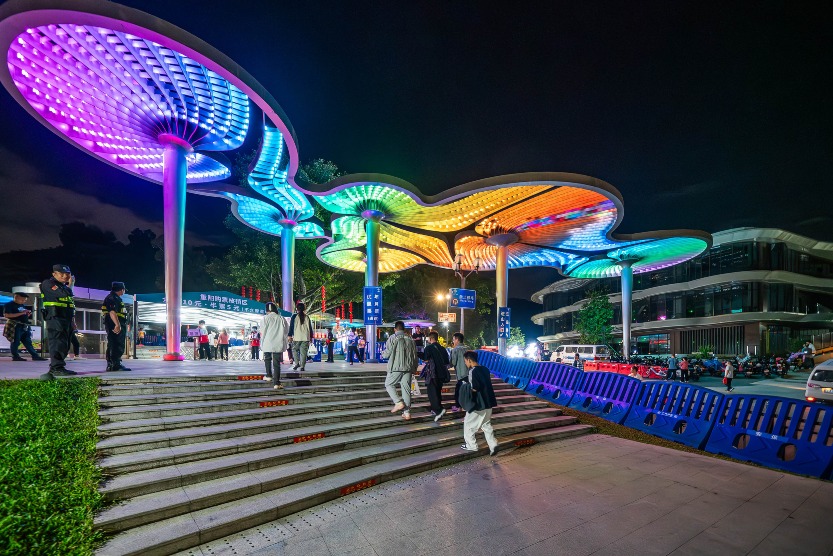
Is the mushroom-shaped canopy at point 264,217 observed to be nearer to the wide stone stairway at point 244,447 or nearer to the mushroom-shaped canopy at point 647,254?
the wide stone stairway at point 244,447

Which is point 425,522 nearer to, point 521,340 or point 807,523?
point 807,523

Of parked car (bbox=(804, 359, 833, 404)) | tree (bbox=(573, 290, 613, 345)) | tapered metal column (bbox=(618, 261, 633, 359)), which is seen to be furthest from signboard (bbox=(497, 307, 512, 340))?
tree (bbox=(573, 290, 613, 345))

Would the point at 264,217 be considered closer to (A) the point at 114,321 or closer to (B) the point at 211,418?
(A) the point at 114,321

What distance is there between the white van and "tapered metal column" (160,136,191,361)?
21.4m

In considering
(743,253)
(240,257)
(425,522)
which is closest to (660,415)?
(425,522)

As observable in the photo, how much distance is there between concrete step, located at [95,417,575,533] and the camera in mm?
3482

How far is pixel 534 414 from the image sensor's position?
28.6 feet

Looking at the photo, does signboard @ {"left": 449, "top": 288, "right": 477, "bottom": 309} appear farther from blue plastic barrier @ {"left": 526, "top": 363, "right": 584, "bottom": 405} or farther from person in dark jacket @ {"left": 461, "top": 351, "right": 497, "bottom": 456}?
person in dark jacket @ {"left": 461, "top": 351, "right": 497, "bottom": 456}

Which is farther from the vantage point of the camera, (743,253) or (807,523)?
(743,253)

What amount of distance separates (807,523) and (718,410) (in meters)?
3.58

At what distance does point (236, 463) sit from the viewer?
4.57 meters

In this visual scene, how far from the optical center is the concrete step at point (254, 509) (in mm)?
3248

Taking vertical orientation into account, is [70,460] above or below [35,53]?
below

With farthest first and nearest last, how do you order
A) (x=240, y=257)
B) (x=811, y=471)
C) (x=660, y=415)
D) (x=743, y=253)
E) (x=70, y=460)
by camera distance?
(x=743, y=253)
(x=240, y=257)
(x=660, y=415)
(x=811, y=471)
(x=70, y=460)
